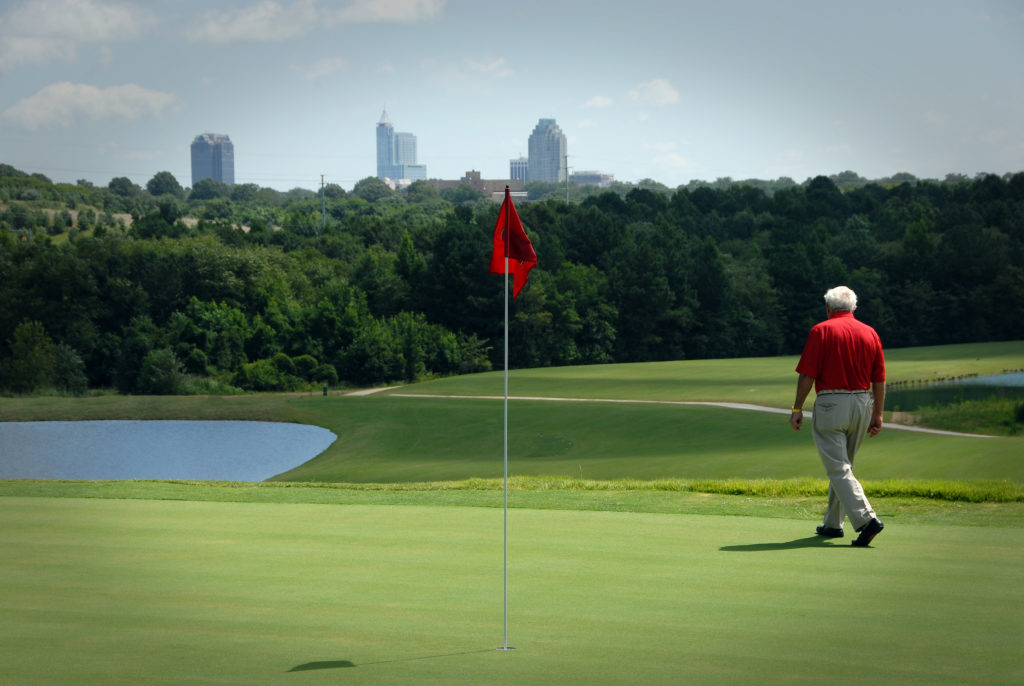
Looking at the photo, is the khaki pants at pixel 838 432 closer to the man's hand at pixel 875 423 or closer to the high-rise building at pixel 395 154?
the man's hand at pixel 875 423

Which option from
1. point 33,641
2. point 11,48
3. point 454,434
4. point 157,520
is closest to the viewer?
point 33,641

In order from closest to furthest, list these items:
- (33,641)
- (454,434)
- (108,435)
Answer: (33,641)
(454,434)
(108,435)

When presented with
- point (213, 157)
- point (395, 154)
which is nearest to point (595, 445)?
point (213, 157)

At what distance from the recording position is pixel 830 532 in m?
7.84

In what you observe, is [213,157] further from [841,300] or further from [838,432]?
[838,432]

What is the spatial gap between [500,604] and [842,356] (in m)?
3.58

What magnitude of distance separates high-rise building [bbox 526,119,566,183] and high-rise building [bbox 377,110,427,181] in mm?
16577

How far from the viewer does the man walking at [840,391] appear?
7.60 metres

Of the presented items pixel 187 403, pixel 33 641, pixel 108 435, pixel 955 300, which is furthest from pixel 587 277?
pixel 33 641

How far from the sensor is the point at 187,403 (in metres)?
39.8

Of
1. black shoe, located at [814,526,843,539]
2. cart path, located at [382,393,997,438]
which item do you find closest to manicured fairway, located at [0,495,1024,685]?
black shoe, located at [814,526,843,539]

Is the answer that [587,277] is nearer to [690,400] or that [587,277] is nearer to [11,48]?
[690,400]

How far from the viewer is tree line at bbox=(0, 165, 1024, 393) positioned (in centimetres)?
5869

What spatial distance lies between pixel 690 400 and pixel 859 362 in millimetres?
31486
